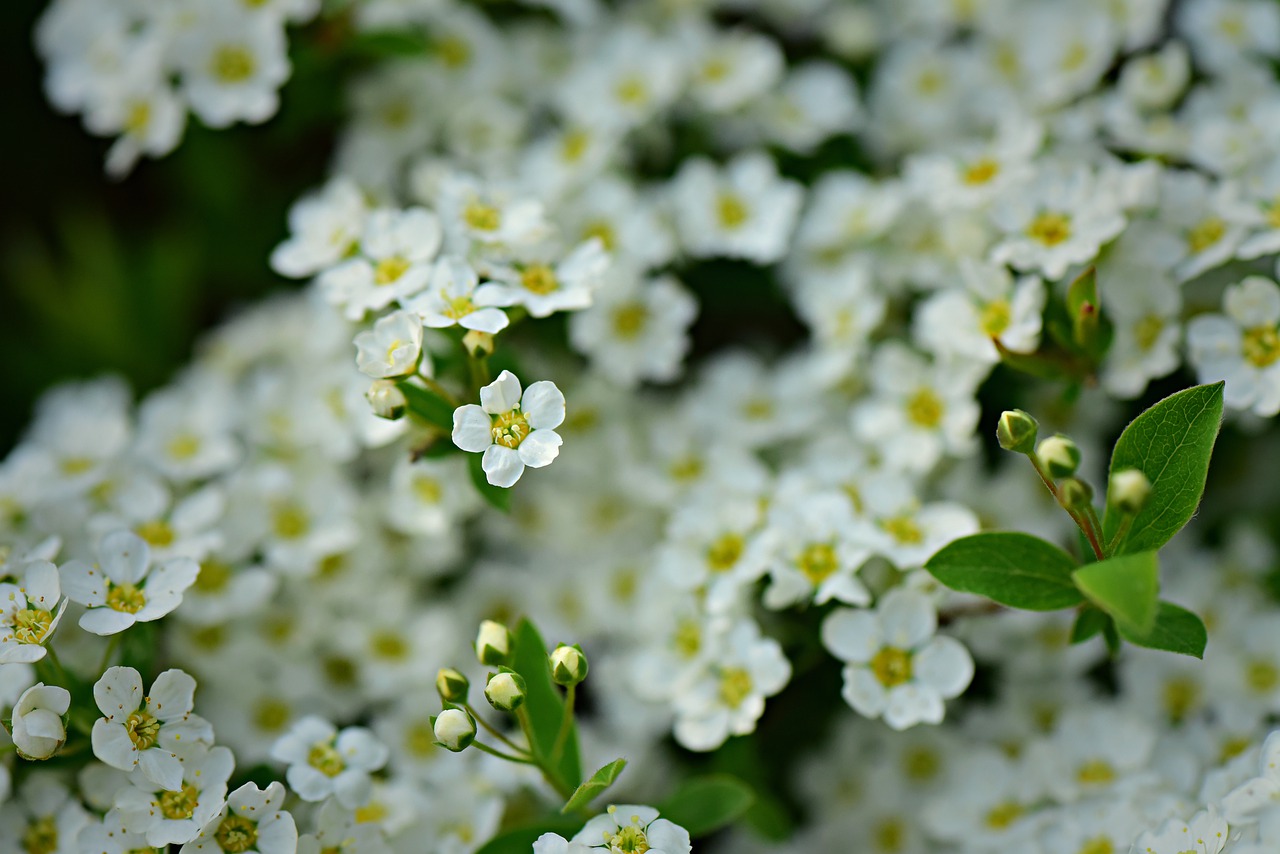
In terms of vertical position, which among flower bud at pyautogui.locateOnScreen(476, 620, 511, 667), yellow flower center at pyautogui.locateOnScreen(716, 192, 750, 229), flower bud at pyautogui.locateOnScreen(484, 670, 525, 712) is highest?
yellow flower center at pyautogui.locateOnScreen(716, 192, 750, 229)

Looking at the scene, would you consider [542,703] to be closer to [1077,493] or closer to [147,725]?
[147,725]

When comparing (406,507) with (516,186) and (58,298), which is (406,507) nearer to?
(516,186)

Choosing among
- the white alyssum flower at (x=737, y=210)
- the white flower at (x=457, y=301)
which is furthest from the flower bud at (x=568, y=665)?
the white alyssum flower at (x=737, y=210)

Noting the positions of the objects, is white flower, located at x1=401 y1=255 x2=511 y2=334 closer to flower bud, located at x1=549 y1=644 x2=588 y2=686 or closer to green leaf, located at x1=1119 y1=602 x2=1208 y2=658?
flower bud, located at x1=549 y1=644 x2=588 y2=686

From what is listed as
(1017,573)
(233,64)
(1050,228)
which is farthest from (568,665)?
(233,64)

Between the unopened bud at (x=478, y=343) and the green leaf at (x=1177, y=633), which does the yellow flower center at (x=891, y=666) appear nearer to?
the green leaf at (x=1177, y=633)

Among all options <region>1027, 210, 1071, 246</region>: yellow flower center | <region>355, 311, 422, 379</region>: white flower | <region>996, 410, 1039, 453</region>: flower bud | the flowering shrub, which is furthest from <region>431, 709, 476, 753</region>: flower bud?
<region>1027, 210, 1071, 246</region>: yellow flower center
